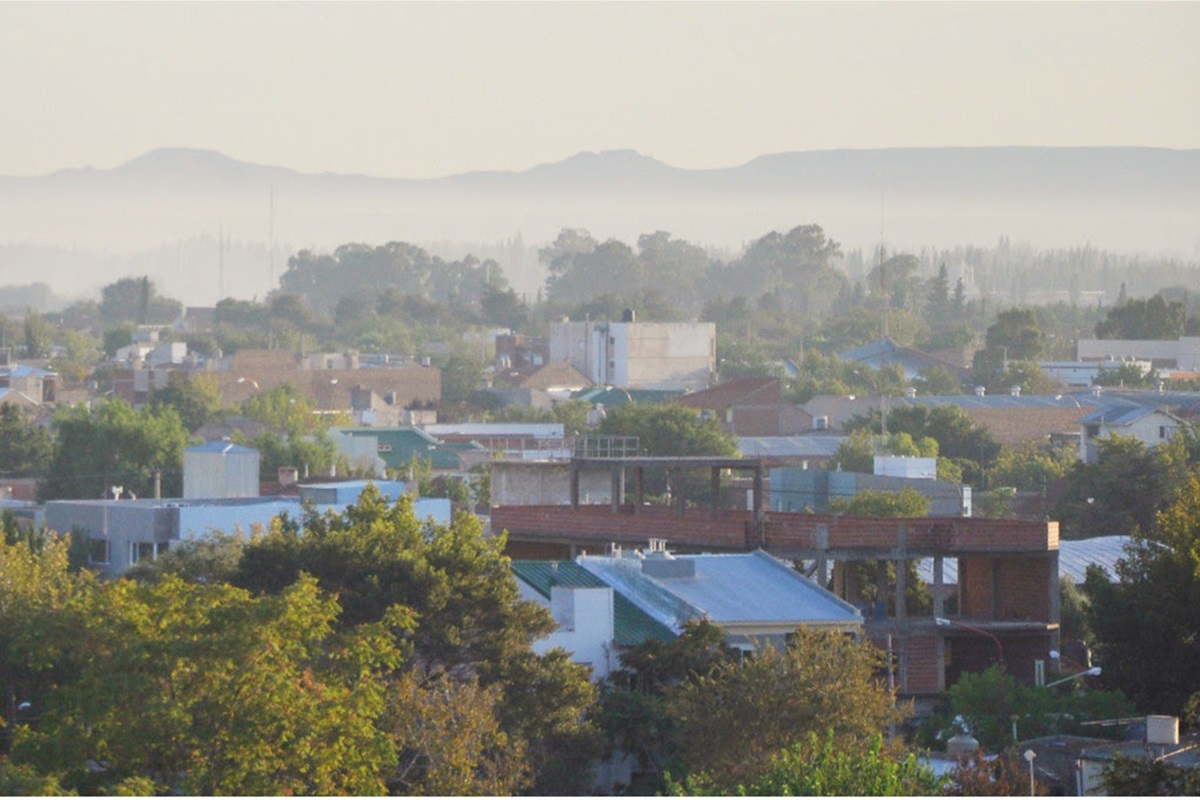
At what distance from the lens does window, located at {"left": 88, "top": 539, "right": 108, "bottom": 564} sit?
3900 cm

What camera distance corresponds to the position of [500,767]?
69.1 ft

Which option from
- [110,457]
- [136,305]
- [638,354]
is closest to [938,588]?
[110,457]

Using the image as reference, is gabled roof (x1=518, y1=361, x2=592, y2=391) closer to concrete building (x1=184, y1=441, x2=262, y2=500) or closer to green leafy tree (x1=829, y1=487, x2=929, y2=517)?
concrete building (x1=184, y1=441, x2=262, y2=500)

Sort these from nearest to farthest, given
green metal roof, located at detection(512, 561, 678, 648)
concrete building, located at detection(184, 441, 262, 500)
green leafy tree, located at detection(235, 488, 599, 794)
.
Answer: green leafy tree, located at detection(235, 488, 599, 794) < green metal roof, located at detection(512, 561, 678, 648) < concrete building, located at detection(184, 441, 262, 500)

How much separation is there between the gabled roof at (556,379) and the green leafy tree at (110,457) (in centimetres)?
4273

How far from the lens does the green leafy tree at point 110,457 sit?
188ft

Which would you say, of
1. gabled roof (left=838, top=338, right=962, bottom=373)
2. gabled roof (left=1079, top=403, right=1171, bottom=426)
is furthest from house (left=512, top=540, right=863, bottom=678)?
gabled roof (left=838, top=338, right=962, bottom=373)

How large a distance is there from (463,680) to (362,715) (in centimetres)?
525

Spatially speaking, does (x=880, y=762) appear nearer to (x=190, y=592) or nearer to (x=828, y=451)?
(x=190, y=592)

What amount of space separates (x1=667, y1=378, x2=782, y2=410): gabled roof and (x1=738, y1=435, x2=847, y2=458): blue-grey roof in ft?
34.6

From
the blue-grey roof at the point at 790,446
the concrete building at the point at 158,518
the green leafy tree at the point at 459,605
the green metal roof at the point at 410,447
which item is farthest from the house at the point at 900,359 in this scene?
the green leafy tree at the point at 459,605

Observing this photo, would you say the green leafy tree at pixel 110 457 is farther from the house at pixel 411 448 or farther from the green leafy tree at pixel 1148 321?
the green leafy tree at pixel 1148 321

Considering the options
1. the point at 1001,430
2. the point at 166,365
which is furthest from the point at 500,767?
the point at 166,365

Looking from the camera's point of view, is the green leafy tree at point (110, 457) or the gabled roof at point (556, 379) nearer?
the green leafy tree at point (110, 457)
